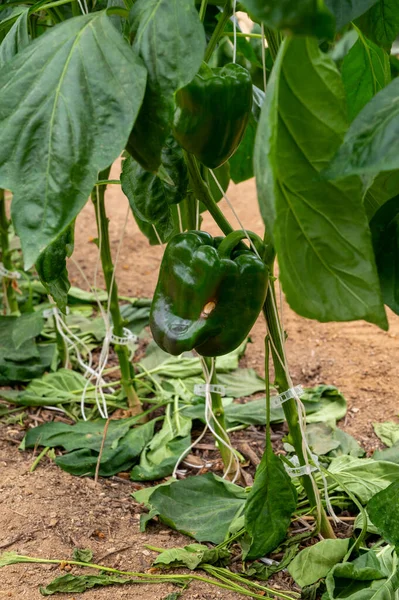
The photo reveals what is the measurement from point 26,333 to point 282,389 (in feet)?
3.30

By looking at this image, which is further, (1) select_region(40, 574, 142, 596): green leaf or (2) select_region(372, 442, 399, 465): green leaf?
(2) select_region(372, 442, 399, 465): green leaf

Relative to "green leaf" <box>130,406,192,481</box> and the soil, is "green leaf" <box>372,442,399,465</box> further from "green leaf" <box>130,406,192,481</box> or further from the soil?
"green leaf" <box>130,406,192,481</box>

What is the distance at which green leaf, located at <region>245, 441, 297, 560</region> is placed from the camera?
1.25 m

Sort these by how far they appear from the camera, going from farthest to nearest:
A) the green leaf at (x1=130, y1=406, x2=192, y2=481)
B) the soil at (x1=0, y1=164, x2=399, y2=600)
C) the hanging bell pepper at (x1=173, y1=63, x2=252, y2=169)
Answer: the green leaf at (x1=130, y1=406, x2=192, y2=481)
the soil at (x1=0, y1=164, x2=399, y2=600)
the hanging bell pepper at (x1=173, y1=63, x2=252, y2=169)

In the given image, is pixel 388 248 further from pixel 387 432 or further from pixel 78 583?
pixel 387 432

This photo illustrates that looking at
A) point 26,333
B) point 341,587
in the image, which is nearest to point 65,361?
point 26,333

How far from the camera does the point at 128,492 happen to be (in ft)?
5.44

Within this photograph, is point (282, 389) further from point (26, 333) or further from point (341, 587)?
point (26, 333)

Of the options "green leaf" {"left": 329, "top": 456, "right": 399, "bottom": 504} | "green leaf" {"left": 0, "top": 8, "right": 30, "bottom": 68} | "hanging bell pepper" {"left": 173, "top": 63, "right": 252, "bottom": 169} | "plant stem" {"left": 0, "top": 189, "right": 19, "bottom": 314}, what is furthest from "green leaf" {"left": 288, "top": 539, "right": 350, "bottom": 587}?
"plant stem" {"left": 0, "top": 189, "right": 19, "bottom": 314}

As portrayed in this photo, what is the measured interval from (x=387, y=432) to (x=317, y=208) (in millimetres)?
1098

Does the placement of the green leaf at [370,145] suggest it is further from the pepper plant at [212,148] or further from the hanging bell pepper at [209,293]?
the hanging bell pepper at [209,293]

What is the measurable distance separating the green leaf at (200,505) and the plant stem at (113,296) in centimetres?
47

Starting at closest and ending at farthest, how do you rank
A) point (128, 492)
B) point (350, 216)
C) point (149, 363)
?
point (350, 216)
point (128, 492)
point (149, 363)

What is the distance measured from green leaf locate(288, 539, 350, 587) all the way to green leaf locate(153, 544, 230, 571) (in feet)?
0.43
